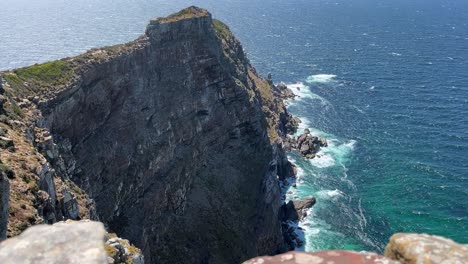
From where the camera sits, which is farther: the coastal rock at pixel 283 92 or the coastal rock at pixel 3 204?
the coastal rock at pixel 283 92

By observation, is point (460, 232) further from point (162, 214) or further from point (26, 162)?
point (26, 162)

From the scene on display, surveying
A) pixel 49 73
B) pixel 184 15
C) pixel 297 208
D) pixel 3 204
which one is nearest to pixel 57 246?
pixel 3 204

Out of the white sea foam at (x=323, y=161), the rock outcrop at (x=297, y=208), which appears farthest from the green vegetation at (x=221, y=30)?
the rock outcrop at (x=297, y=208)

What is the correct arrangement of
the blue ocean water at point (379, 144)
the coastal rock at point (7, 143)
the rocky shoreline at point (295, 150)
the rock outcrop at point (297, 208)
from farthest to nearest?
the rock outcrop at point (297, 208), the blue ocean water at point (379, 144), the rocky shoreline at point (295, 150), the coastal rock at point (7, 143)

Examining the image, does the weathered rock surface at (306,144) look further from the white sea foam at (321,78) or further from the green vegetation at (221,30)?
the white sea foam at (321,78)

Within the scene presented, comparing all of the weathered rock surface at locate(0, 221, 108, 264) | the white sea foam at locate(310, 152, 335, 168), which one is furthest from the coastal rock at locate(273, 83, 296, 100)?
the weathered rock surface at locate(0, 221, 108, 264)
